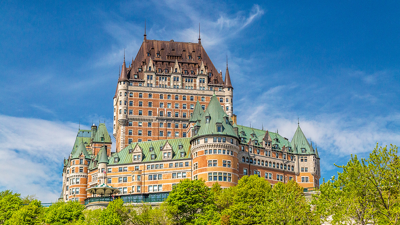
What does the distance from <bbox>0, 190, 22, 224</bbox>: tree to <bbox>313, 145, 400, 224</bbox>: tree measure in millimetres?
76497

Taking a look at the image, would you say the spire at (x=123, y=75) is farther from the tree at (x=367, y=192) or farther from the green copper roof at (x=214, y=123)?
the tree at (x=367, y=192)

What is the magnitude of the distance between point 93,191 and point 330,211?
62584mm

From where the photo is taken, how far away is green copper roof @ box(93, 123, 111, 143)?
16012cm

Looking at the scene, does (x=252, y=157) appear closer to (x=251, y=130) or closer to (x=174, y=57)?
(x=251, y=130)

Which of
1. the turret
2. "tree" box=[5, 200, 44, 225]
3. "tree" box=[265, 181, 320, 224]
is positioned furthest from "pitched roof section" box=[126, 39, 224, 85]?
"tree" box=[265, 181, 320, 224]

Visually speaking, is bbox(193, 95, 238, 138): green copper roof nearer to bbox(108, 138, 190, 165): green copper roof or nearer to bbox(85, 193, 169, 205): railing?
bbox(108, 138, 190, 165): green copper roof

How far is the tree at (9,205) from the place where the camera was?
12069 cm

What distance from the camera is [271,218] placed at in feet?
251

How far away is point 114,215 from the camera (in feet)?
331

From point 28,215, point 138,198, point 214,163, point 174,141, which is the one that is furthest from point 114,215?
point 174,141

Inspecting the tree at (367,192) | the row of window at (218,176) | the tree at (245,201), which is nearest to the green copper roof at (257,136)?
the row of window at (218,176)

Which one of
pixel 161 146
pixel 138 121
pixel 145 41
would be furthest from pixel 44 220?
pixel 145 41

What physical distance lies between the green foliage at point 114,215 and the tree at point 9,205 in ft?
96.6

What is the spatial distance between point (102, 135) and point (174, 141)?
32.4 m
